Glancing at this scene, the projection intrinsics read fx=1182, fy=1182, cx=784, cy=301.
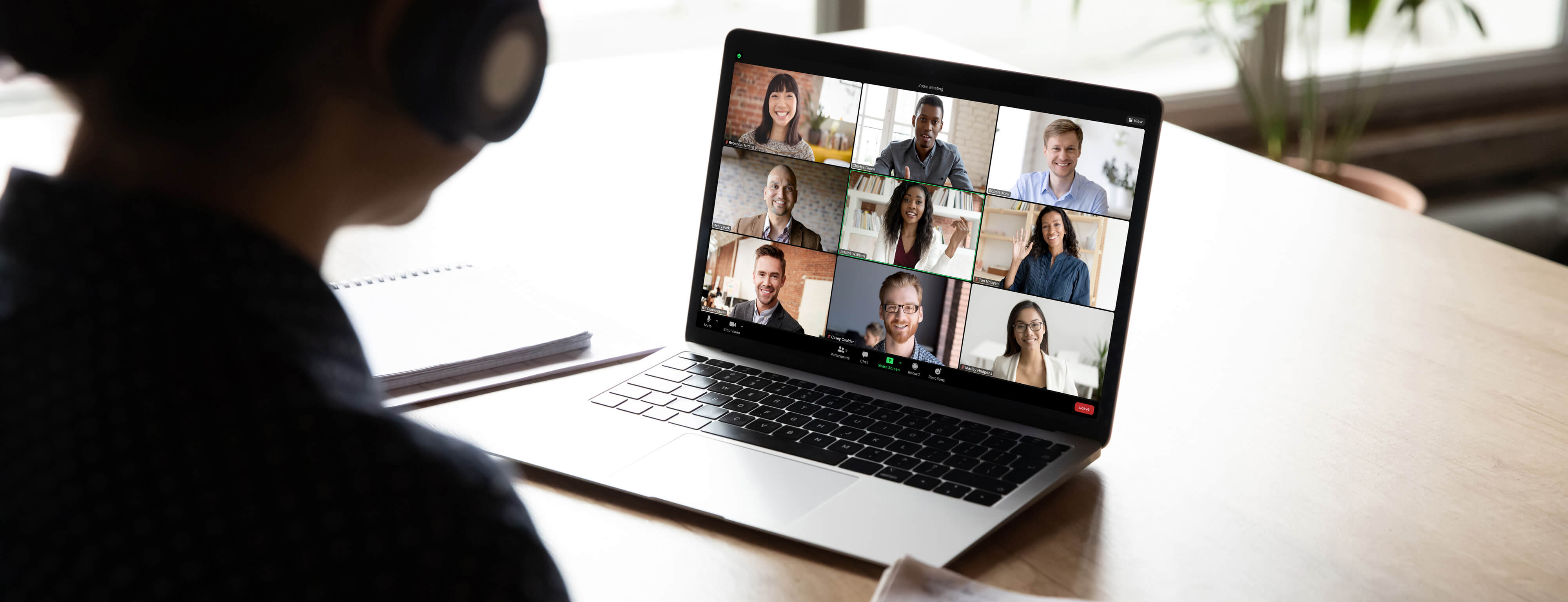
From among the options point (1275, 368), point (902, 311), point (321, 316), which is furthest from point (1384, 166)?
point (321, 316)

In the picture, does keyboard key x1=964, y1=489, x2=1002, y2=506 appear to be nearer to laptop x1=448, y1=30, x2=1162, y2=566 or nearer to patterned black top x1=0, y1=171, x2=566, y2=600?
laptop x1=448, y1=30, x2=1162, y2=566

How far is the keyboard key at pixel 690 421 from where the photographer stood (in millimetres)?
910

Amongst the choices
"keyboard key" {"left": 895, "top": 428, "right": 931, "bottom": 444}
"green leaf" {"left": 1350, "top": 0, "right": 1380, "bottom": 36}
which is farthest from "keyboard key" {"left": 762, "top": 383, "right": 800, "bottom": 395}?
"green leaf" {"left": 1350, "top": 0, "right": 1380, "bottom": 36}

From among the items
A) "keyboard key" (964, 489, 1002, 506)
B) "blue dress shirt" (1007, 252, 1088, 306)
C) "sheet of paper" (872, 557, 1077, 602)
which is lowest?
"sheet of paper" (872, 557, 1077, 602)

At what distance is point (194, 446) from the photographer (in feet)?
1.24

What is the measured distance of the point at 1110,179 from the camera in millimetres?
921

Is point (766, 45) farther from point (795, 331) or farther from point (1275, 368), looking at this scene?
point (1275, 368)

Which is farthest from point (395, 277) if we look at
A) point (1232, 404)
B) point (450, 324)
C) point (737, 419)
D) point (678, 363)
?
point (1232, 404)

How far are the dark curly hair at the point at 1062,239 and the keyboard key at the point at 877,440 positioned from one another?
0.60 ft

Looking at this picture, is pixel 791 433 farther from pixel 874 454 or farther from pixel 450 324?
pixel 450 324

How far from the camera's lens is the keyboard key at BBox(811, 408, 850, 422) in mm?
926

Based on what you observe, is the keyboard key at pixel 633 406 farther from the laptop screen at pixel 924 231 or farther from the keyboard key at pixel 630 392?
the laptop screen at pixel 924 231

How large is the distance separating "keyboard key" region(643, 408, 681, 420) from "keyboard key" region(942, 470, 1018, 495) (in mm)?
222

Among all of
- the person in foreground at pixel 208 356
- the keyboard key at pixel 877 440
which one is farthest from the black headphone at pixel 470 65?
the keyboard key at pixel 877 440
